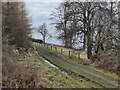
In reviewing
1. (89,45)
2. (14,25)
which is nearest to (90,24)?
(89,45)

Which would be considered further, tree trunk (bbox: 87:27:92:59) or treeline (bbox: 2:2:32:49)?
tree trunk (bbox: 87:27:92:59)

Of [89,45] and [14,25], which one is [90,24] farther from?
[14,25]

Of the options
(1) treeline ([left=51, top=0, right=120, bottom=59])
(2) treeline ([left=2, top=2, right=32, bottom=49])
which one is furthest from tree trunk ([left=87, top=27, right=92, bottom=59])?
(2) treeline ([left=2, top=2, right=32, bottom=49])

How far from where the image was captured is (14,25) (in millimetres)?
15883

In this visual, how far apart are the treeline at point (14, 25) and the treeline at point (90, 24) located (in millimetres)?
6900

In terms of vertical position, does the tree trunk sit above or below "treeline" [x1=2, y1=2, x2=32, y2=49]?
below

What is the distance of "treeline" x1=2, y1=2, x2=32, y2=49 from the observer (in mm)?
14492

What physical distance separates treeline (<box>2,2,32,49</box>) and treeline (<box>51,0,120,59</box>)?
272 inches

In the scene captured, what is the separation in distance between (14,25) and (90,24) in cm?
1069

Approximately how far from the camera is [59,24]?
28250mm

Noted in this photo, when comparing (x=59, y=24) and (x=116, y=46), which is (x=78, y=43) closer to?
(x=59, y=24)

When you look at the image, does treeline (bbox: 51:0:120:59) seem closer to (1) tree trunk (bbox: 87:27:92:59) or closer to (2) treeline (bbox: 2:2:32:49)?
(1) tree trunk (bbox: 87:27:92:59)

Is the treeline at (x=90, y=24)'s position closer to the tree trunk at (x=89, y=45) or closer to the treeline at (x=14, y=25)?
the tree trunk at (x=89, y=45)

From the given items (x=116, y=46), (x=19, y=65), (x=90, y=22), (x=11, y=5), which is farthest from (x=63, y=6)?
(x=19, y=65)
